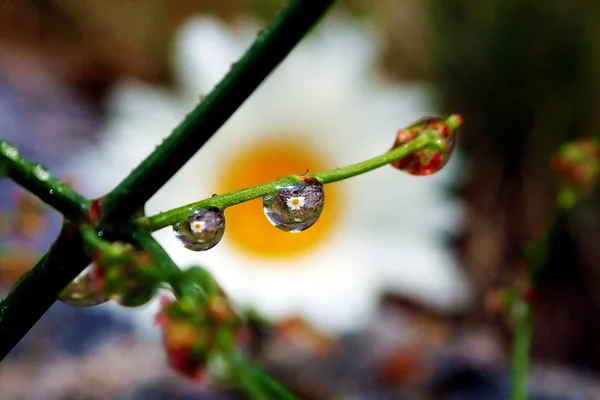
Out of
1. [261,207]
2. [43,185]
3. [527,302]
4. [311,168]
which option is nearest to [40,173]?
[43,185]

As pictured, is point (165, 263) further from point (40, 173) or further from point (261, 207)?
point (261, 207)

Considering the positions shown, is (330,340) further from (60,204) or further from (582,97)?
(60,204)

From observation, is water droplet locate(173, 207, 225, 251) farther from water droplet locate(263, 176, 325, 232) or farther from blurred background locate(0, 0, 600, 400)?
blurred background locate(0, 0, 600, 400)

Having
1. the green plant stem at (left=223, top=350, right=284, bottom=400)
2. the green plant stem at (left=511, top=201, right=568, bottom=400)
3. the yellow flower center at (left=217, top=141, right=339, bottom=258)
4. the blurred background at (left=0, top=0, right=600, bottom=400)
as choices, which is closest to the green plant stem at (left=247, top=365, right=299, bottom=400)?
the green plant stem at (left=223, top=350, right=284, bottom=400)

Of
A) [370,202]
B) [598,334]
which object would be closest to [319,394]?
[370,202]

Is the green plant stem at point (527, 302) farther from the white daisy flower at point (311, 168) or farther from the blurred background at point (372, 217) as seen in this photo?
the white daisy flower at point (311, 168)

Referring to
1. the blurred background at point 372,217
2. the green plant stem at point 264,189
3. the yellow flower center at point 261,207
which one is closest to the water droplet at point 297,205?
the green plant stem at point 264,189
